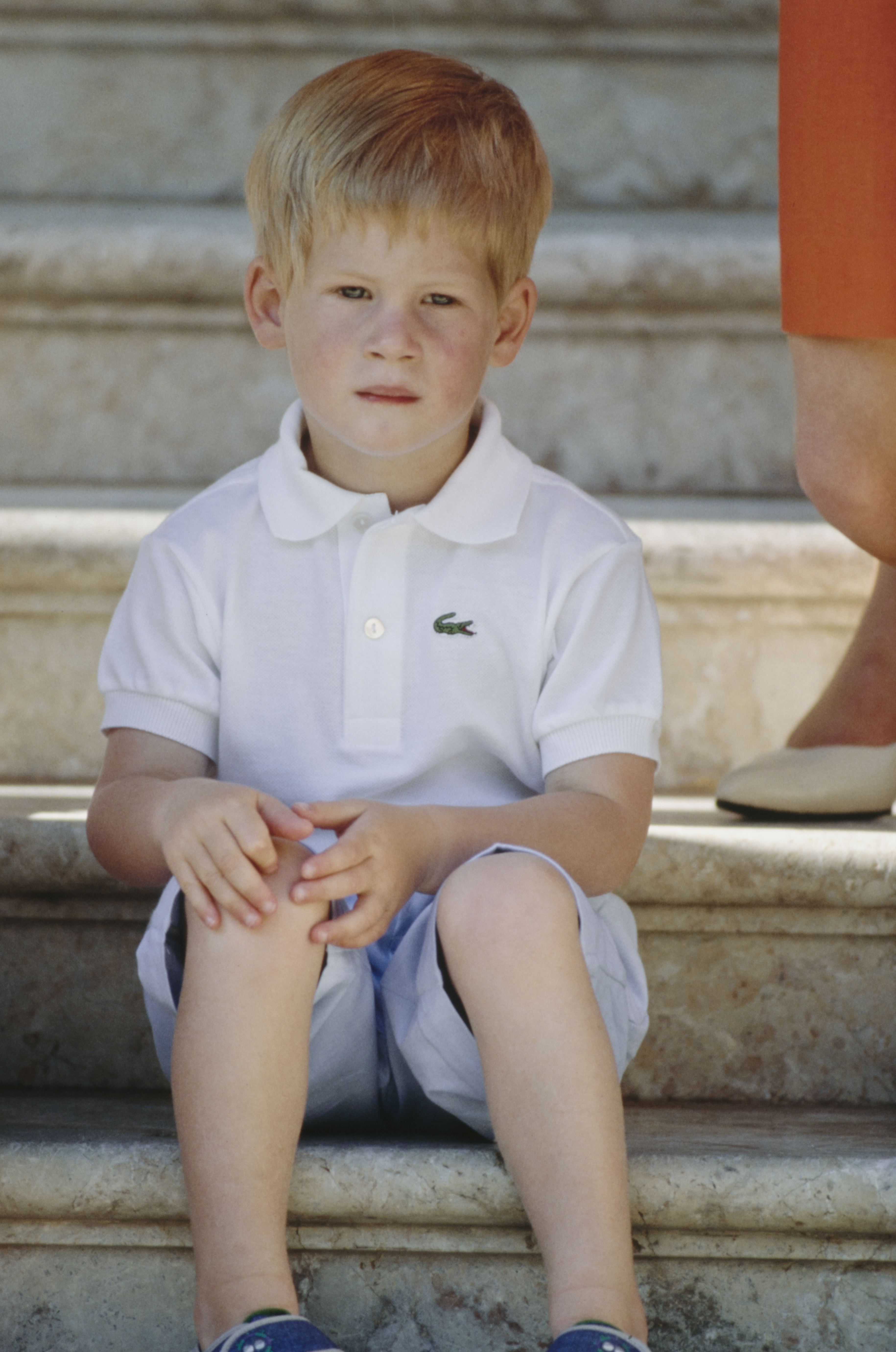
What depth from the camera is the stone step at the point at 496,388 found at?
1.74m

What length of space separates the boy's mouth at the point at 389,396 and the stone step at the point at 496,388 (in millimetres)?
674

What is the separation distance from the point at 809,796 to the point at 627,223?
0.87 m

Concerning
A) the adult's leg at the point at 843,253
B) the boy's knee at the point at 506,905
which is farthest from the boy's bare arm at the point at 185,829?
the adult's leg at the point at 843,253

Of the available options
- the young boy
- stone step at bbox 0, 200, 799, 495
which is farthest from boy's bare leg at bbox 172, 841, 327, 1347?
stone step at bbox 0, 200, 799, 495

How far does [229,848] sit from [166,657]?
9.1 inches

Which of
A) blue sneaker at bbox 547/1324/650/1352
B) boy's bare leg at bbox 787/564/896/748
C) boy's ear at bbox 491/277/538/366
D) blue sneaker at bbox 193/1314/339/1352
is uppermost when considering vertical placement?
boy's ear at bbox 491/277/538/366

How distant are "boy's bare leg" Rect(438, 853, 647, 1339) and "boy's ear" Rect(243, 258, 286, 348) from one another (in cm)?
47

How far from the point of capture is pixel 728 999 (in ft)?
3.89

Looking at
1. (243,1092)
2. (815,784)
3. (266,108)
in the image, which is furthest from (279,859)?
(266,108)

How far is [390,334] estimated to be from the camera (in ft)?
3.52

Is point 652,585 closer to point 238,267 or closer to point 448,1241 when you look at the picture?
point 238,267

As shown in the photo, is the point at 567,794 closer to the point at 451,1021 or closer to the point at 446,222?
the point at 451,1021

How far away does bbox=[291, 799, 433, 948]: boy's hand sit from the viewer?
921mm

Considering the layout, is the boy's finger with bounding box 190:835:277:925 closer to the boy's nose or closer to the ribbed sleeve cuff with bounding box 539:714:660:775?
the ribbed sleeve cuff with bounding box 539:714:660:775
